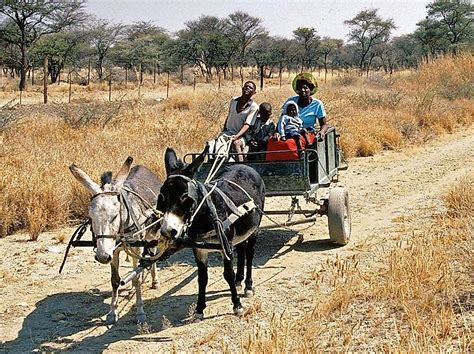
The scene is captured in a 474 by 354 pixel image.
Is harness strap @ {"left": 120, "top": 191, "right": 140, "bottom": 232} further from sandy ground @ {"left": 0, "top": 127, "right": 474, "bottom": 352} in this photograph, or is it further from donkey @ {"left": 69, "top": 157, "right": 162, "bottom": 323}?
sandy ground @ {"left": 0, "top": 127, "right": 474, "bottom": 352}

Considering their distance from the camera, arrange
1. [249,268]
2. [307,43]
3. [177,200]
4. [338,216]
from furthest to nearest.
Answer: [307,43] < [338,216] < [249,268] < [177,200]

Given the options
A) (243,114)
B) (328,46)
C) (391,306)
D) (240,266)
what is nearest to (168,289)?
→ (240,266)

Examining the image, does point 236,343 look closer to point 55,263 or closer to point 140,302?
point 140,302

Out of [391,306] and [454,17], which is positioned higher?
[454,17]

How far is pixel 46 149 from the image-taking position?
1089 centimetres

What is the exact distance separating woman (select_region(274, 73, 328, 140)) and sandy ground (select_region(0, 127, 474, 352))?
1404 mm

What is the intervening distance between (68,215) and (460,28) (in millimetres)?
43058

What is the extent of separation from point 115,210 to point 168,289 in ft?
5.53

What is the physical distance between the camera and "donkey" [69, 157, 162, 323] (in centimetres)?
476

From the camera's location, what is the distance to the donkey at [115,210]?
15.6ft

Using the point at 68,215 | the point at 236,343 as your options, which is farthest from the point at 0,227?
the point at 236,343

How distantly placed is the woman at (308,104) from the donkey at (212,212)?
6.69 ft

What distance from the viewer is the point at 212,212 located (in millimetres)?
5051

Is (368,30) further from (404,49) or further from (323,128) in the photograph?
(323,128)
